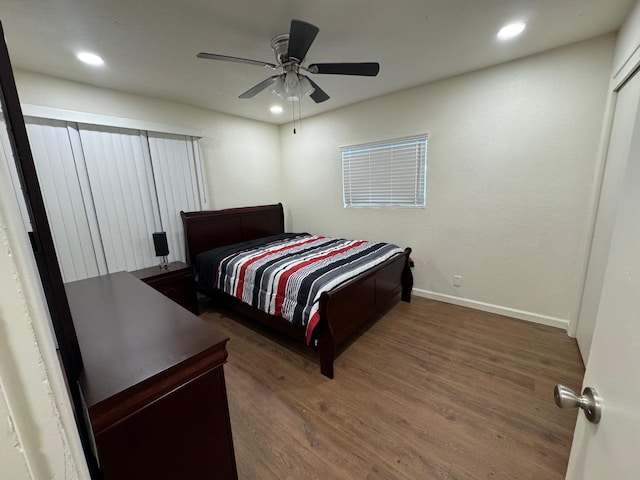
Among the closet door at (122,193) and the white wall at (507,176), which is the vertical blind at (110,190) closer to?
the closet door at (122,193)

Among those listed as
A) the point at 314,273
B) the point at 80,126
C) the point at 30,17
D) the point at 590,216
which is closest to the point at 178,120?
the point at 80,126

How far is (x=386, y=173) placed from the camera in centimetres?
346

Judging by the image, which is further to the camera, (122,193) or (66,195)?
(122,193)

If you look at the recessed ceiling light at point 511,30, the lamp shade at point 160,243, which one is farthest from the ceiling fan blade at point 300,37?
the lamp shade at point 160,243

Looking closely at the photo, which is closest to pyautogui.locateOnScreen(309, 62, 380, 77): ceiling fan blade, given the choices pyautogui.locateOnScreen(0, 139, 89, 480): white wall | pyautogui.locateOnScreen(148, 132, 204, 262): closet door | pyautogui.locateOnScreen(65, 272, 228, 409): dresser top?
pyautogui.locateOnScreen(65, 272, 228, 409): dresser top

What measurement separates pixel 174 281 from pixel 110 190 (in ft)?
3.77

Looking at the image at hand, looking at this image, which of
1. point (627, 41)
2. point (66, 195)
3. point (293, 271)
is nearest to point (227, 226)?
point (66, 195)

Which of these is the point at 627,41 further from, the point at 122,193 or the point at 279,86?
the point at 122,193

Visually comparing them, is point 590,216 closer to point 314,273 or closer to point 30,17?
point 314,273

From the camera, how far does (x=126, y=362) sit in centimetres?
94

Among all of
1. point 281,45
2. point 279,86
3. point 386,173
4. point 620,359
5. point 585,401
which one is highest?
point 281,45

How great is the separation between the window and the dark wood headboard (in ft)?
4.21

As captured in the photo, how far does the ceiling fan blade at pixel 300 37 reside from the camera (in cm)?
149

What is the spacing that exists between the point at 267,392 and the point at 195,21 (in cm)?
261
